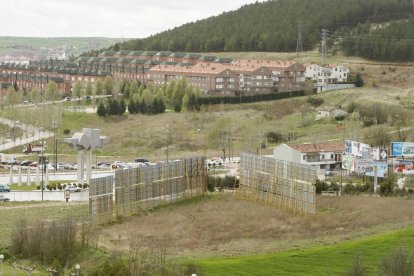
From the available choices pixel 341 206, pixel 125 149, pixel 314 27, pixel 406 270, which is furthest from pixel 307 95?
pixel 406 270

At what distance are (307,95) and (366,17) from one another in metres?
32.0

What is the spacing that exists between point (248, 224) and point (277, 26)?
6924 centimetres

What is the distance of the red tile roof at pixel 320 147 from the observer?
42.7 metres

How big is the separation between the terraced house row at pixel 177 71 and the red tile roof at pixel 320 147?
25.9 meters

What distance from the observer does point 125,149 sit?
2060 inches

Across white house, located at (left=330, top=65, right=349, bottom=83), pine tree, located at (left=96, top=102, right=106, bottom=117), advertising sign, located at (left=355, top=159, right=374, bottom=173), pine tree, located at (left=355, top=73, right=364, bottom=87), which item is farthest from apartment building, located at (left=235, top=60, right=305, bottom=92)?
advertising sign, located at (left=355, top=159, right=374, bottom=173)

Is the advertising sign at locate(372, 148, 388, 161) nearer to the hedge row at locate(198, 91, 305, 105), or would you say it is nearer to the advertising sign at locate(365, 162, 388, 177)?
the advertising sign at locate(365, 162, 388, 177)

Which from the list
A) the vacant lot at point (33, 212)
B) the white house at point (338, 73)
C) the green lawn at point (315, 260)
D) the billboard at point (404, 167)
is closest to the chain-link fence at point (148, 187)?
the vacant lot at point (33, 212)

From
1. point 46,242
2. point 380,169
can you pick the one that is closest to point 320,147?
point 380,169

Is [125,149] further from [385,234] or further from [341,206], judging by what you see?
[385,234]

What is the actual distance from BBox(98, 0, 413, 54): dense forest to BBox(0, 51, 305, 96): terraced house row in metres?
8.25

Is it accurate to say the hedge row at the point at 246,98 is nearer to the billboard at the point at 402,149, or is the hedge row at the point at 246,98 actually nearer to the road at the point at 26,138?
the road at the point at 26,138

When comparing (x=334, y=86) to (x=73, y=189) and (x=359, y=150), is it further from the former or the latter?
(x=73, y=189)

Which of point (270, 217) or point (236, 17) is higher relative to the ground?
point (236, 17)
